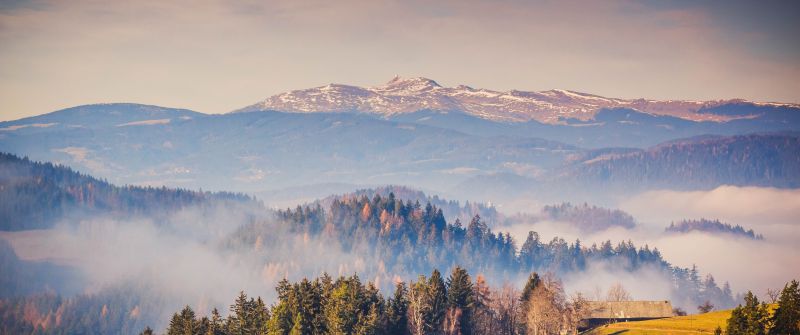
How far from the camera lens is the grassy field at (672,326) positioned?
Result: 145375 mm

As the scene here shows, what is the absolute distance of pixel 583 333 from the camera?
522 ft

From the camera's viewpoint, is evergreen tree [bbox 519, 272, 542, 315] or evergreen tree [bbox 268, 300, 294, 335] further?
evergreen tree [bbox 519, 272, 542, 315]

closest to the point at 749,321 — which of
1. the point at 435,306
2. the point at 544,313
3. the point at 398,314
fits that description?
the point at 544,313

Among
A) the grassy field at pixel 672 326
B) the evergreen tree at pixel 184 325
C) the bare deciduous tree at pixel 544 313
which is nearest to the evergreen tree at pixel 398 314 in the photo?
the bare deciduous tree at pixel 544 313

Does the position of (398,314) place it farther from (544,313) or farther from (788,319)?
(788,319)

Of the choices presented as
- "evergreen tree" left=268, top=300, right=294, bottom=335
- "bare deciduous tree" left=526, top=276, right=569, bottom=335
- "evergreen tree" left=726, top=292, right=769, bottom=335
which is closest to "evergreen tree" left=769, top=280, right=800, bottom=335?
"evergreen tree" left=726, top=292, right=769, bottom=335

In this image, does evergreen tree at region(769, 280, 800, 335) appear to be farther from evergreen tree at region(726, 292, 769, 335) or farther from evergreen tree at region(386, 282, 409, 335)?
evergreen tree at region(386, 282, 409, 335)

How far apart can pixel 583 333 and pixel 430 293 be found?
27545mm

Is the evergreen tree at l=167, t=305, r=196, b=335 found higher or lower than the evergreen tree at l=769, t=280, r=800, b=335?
lower

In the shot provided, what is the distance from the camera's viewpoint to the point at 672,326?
5965 inches

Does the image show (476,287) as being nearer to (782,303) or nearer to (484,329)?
(484,329)

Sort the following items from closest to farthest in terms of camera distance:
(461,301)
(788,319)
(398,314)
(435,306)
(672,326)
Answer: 1. (788,319)
2. (398,314)
3. (435,306)
4. (461,301)
5. (672,326)

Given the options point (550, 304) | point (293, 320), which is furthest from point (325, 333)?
point (550, 304)

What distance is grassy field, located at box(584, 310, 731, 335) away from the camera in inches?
5723
